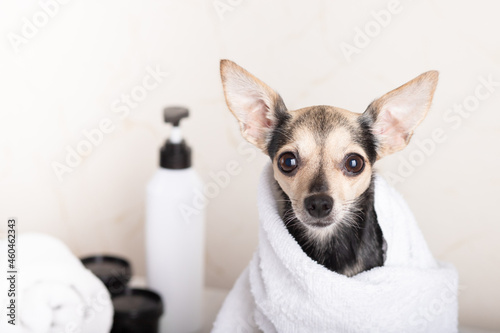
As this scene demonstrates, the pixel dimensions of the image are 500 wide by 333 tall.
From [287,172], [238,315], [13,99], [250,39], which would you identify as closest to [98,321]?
[238,315]

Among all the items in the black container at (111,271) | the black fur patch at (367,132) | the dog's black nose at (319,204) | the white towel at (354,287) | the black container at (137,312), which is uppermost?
the black fur patch at (367,132)

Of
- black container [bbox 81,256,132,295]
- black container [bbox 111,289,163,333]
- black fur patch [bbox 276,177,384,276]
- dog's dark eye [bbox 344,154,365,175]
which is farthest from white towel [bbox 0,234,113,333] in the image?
dog's dark eye [bbox 344,154,365,175]

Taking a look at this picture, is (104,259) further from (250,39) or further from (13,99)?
(250,39)

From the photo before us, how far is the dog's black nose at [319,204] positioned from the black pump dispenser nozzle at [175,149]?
0.43 meters

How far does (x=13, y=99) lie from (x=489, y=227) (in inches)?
46.4

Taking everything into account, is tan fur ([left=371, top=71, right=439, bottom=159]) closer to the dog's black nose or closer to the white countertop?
the dog's black nose

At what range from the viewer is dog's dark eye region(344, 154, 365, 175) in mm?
874

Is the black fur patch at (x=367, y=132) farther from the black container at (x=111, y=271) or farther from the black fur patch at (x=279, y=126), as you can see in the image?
the black container at (x=111, y=271)

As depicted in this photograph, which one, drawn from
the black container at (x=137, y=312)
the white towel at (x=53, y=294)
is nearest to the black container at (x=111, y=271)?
the black container at (x=137, y=312)

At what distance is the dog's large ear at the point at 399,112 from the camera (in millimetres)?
828

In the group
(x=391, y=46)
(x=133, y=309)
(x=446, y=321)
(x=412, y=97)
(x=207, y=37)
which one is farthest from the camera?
(x=207, y=37)

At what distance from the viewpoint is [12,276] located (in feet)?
2.97

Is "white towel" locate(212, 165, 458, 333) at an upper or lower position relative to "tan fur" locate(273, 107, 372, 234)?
lower

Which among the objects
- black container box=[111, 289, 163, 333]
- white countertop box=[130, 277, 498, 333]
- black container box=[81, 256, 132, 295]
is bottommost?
white countertop box=[130, 277, 498, 333]
